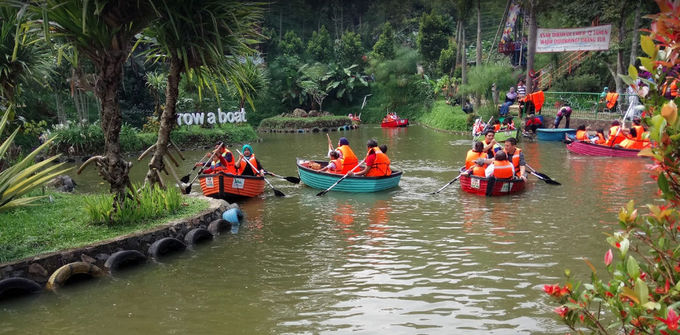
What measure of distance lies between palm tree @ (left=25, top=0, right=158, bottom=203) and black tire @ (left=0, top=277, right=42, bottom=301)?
2311 mm

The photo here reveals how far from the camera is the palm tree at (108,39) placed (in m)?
8.88

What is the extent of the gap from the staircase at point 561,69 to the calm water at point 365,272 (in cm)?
2081

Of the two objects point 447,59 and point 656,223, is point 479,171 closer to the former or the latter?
point 656,223

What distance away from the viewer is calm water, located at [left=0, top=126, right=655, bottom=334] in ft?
22.4

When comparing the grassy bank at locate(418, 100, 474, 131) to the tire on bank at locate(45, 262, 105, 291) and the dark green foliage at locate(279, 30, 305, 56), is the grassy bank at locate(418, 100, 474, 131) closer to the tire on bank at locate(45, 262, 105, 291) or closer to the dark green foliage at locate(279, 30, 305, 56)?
the dark green foliage at locate(279, 30, 305, 56)

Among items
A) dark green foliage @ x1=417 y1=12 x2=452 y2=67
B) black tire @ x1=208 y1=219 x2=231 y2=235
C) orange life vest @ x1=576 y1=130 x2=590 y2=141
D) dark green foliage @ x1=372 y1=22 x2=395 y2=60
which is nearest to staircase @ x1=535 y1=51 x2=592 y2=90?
orange life vest @ x1=576 y1=130 x2=590 y2=141

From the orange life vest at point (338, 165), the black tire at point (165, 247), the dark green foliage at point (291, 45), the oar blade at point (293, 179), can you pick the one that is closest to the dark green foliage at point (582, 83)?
the orange life vest at point (338, 165)

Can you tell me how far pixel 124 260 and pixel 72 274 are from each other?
89 cm

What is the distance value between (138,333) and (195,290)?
4.85 feet

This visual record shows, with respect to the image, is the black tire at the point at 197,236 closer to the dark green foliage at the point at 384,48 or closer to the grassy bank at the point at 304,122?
the grassy bank at the point at 304,122

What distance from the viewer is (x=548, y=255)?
9.11 meters

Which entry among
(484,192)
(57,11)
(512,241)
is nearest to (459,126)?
(484,192)

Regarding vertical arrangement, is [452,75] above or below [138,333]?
above

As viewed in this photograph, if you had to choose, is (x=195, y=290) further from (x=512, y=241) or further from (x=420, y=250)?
(x=512, y=241)
